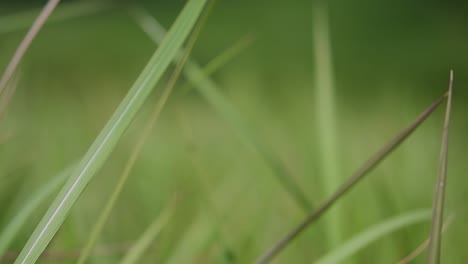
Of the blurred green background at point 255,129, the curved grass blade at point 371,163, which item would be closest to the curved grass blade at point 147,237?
the blurred green background at point 255,129

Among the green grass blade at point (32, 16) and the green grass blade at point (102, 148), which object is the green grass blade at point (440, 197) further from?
the green grass blade at point (32, 16)

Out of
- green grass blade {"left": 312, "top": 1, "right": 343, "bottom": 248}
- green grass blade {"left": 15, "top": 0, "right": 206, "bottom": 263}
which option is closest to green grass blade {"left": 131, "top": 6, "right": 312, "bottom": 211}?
→ green grass blade {"left": 312, "top": 1, "right": 343, "bottom": 248}

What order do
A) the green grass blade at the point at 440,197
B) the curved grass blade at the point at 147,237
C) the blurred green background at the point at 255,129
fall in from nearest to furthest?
the green grass blade at the point at 440,197, the curved grass blade at the point at 147,237, the blurred green background at the point at 255,129

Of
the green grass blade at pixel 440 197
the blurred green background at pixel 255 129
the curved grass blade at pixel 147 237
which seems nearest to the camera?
the green grass blade at pixel 440 197

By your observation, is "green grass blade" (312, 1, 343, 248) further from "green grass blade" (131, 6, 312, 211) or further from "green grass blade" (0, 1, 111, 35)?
"green grass blade" (0, 1, 111, 35)

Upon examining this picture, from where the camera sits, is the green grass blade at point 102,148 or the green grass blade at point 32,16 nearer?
the green grass blade at point 102,148

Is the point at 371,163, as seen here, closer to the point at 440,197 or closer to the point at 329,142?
the point at 440,197

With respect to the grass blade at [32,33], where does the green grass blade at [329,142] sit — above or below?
below
